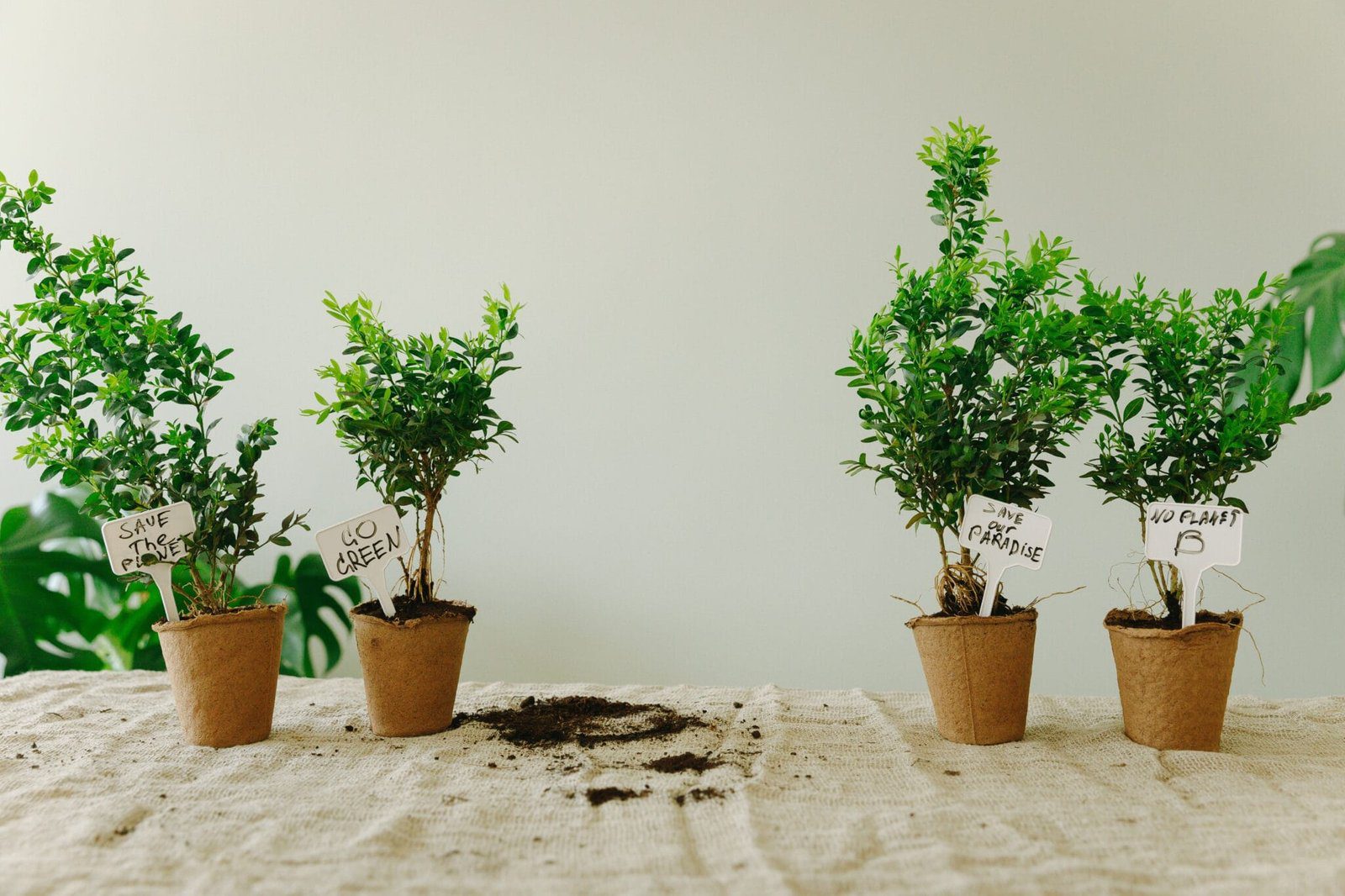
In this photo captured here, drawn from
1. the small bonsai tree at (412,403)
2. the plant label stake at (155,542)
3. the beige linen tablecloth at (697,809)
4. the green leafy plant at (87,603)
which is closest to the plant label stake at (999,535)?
the beige linen tablecloth at (697,809)

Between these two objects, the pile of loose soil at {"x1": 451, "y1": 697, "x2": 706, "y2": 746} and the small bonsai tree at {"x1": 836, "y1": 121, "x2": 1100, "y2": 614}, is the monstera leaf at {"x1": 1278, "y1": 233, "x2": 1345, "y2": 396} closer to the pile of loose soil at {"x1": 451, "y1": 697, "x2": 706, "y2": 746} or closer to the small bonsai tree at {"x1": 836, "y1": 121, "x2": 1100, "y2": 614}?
the small bonsai tree at {"x1": 836, "y1": 121, "x2": 1100, "y2": 614}

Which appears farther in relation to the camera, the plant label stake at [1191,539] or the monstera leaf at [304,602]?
the monstera leaf at [304,602]

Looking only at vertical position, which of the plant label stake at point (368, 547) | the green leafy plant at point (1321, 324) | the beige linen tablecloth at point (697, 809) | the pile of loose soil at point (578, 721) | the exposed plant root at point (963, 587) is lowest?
the beige linen tablecloth at point (697, 809)

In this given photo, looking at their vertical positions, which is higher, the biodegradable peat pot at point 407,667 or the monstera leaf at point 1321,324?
the monstera leaf at point 1321,324

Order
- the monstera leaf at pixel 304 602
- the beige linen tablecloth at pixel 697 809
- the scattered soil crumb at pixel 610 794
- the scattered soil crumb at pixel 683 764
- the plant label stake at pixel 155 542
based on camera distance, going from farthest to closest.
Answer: the monstera leaf at pixel 304 602
the plant label stake at pixel 155 542
the scattered soil crumb at pixel 683 764
the scattered soil crumb at pixel 610 794
the beige linen tablecloth at pixel 697 809

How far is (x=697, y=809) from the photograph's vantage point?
1.15 meters

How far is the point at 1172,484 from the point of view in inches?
54.9

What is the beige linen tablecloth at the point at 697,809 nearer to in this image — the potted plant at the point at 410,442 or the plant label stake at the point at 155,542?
the potted plant at the point at 410,442

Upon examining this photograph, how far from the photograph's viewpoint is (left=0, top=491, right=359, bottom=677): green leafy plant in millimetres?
2211

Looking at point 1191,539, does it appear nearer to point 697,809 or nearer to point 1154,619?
point 1154,619

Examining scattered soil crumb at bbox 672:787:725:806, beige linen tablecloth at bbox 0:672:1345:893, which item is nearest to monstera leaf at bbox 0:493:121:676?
beige linen tablecloth at bbox 0:672:1345:893

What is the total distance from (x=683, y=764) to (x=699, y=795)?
0.14 metres

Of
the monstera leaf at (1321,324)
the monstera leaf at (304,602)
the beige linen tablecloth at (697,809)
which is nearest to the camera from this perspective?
the beige linen tablecloth at (697,809)

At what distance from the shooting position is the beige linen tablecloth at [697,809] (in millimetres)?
951
